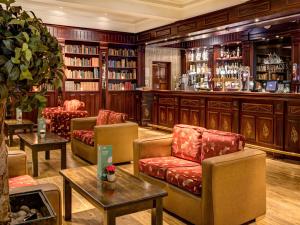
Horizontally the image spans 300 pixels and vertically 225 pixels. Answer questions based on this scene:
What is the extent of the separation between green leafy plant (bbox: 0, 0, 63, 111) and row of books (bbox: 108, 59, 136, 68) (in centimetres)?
794

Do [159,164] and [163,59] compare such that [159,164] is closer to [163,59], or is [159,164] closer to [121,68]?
[121,68]

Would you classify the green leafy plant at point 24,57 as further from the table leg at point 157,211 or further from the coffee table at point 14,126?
the coffee table at point 14,126

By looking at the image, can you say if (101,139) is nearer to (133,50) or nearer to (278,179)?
(278,179)

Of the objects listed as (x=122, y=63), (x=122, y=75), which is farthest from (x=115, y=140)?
(x=122, y=63)

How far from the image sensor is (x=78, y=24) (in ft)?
27.7

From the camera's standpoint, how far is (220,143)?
120 inches

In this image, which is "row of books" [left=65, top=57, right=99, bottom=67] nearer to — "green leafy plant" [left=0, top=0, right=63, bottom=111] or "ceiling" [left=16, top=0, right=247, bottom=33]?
"ceiling" [left=16, top=0, right=247, bottom=33]

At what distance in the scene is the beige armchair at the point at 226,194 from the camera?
2541mm

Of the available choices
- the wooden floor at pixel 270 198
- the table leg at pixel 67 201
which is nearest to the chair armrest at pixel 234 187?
the wooden floor at pixel 270 198

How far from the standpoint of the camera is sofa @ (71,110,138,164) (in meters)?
4.74

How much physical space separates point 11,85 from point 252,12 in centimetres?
535

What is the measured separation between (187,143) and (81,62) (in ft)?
19.6

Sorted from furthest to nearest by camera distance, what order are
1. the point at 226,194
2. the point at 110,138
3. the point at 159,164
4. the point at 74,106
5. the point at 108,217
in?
the point at 74,106
the point at 110,138
the point at 159,164
the point at 226,194
the point at 108,217

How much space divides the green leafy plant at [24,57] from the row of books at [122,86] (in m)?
7.90
